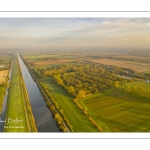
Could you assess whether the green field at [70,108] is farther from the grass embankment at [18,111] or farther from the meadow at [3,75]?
the meadow at [3,75]

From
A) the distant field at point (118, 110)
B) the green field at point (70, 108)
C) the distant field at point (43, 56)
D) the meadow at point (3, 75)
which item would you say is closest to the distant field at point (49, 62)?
the distant field at point (43, 56)

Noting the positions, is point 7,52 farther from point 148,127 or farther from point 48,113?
point 148,127

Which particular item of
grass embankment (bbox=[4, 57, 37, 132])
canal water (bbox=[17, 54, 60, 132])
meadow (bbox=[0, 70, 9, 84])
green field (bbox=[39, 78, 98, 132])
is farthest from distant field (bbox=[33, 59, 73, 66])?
meadow (bbox=[0, 70, 9, 84])

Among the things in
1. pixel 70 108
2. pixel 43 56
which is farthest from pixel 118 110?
pixel 43 56

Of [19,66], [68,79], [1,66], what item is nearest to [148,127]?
[68,79]

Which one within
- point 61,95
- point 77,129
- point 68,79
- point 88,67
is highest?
point 88,67

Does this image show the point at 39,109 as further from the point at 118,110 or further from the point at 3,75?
the point at 118,110
